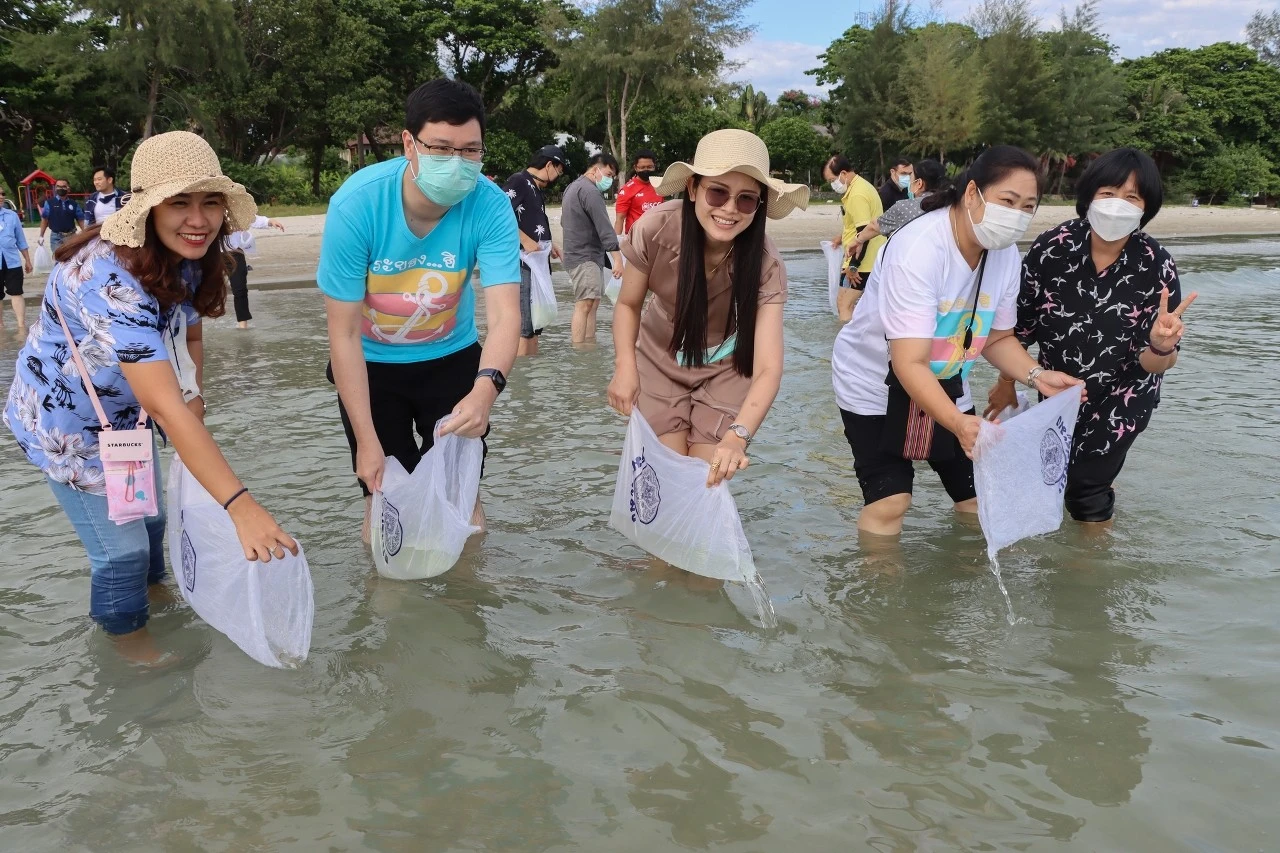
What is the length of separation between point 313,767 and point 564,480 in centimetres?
263

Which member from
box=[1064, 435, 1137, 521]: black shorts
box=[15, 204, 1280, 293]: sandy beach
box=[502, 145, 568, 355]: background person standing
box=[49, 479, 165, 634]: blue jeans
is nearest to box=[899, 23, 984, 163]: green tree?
box=[15, 204, 1280, 293]: sandy beach

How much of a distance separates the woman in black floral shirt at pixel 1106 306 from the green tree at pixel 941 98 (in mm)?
37052

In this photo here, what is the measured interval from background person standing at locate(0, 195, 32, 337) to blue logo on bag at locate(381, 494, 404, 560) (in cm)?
885

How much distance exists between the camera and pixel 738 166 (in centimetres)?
316

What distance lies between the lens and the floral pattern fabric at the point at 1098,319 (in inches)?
149

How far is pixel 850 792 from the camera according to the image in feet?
8.32

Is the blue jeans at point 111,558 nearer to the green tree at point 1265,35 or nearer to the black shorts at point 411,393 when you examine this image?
the black shorts at point 411,393

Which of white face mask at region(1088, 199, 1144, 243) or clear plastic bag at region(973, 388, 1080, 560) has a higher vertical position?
white face mask at region(1088, 199, 1144, 243)

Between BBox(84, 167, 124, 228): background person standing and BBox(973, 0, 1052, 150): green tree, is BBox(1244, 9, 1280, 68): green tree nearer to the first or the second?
BBox(973, 0, 1052, 150): green tree

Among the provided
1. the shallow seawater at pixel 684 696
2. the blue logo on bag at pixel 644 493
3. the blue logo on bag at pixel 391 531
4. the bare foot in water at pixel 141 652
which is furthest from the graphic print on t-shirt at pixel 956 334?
the bare foot in water at pixel 141 652

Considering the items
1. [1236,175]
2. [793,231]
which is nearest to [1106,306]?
[793,231]

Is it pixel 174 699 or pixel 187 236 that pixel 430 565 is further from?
pixel 187 236

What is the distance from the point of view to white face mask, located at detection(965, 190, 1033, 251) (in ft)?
10.6

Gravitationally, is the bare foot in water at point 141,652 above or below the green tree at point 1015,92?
below
